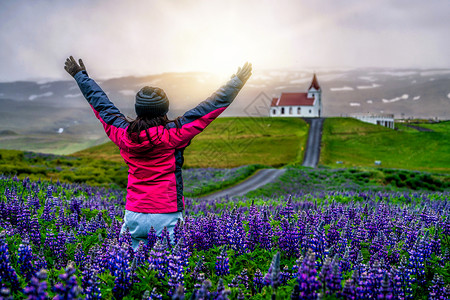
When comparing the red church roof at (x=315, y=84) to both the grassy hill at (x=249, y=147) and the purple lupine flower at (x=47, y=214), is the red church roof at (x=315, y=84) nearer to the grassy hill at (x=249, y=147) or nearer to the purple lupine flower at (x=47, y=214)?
the grassy hill at (x=249, y=147)

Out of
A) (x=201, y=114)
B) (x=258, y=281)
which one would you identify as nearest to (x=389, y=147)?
(x=201, y=114)

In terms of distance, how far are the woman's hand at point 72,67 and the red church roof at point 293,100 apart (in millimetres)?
121348

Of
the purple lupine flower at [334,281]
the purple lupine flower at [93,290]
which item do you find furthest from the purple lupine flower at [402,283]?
the purple lupine flower at [93,290]

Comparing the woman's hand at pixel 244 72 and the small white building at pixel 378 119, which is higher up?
the small white building at pixel 378 119

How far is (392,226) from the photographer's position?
232 inches

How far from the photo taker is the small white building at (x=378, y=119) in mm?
93762

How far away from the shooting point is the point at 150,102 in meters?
4.77

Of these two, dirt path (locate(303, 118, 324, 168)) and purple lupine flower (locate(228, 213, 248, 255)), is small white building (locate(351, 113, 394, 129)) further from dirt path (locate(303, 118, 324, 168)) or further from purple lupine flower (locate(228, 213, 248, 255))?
purple lupine flower (locate(228, 213, 248, 255))

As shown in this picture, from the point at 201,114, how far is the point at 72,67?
2515mm

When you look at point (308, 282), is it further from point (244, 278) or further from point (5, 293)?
point (5, 293)

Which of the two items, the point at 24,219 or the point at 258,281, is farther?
the point at 24,219

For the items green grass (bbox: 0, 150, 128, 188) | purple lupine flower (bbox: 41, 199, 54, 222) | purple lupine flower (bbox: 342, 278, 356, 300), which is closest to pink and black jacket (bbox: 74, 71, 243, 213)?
purple lupine flower (bbox: 41, 199, 54, 222)

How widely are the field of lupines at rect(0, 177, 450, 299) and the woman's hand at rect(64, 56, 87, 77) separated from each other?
2.45 metres

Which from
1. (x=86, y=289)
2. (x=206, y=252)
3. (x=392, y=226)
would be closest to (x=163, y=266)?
(x=86, y=289)
